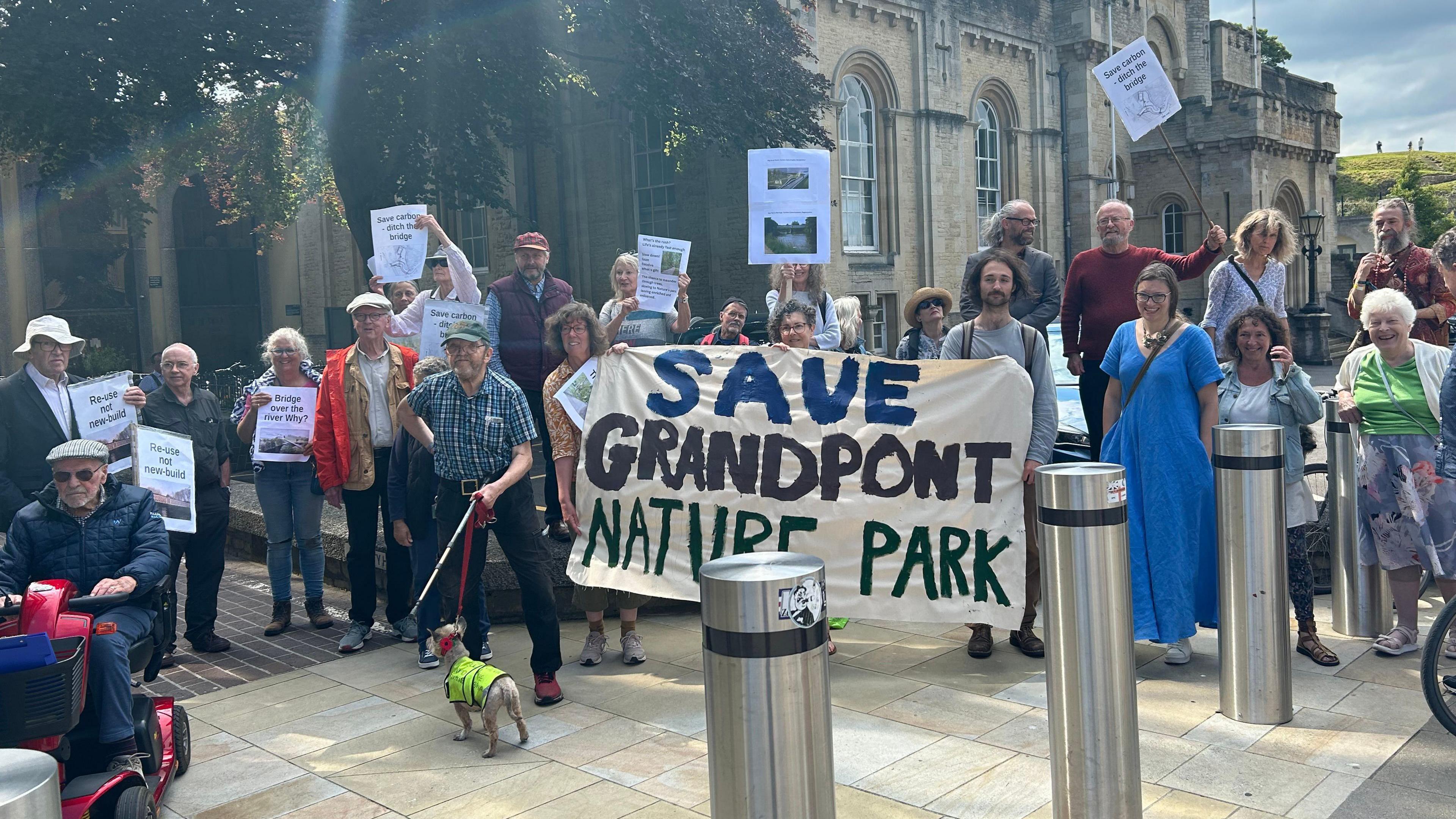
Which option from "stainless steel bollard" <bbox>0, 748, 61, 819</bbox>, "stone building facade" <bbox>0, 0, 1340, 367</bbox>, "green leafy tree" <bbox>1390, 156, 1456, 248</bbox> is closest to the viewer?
"stainless steel bollard" <bbox>0, 748, 61, 819</bbox>

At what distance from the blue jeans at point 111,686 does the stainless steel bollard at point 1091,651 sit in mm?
3531

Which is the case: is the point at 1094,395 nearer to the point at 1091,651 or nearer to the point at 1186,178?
the point at 1186,178

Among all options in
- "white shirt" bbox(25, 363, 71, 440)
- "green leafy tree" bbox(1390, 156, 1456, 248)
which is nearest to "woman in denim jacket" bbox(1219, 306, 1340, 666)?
"white shirt" bbox(25, 363, 71, 440)

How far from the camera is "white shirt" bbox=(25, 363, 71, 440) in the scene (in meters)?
6.80

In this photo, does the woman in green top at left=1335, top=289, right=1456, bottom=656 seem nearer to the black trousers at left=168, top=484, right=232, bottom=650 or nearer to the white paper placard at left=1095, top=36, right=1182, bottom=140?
the white paper placard at left=1095, top=36, right=1182, bottom=140

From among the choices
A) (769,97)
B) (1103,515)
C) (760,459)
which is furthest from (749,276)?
(1103,515)

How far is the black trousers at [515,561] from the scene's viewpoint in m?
5.94

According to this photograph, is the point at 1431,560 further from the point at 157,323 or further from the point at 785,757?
the point at 157,323

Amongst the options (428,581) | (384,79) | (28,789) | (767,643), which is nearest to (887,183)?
(384,79)

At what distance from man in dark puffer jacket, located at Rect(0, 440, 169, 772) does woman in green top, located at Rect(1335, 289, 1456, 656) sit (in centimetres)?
603

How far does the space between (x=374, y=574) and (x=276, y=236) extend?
30870 millimetres

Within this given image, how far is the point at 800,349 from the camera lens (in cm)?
634

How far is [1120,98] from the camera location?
8.23m

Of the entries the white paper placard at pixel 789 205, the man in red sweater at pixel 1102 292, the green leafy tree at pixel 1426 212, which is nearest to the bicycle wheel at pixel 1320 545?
the man in red sweater at pixel 1102 292
